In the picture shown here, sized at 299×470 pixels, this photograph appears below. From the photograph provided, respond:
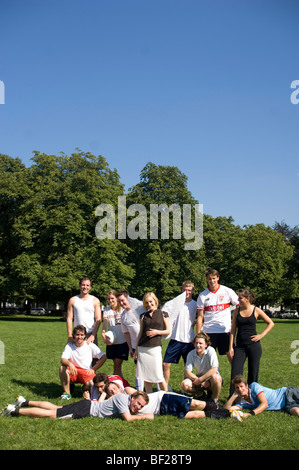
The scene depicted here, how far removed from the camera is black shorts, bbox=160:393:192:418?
708 cm

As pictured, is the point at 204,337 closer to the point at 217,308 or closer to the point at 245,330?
the point at 245,330

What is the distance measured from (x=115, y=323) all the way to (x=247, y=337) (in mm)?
2672

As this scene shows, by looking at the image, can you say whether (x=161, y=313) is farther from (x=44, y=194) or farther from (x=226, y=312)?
(x=44, y=194)

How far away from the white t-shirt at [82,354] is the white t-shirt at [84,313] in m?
0.50

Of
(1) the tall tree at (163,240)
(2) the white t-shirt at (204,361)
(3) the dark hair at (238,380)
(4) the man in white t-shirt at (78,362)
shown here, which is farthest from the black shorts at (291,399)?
(1) the tall tree at (163,240)

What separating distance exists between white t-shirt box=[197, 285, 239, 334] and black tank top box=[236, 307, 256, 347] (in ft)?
2.17

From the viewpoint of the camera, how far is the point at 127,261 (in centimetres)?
4409

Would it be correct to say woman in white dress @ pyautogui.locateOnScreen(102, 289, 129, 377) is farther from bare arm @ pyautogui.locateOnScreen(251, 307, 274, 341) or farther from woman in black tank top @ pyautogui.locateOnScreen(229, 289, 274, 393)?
bare arm @ pyautogui.locateOnScreen(251, 307, 274, 341)

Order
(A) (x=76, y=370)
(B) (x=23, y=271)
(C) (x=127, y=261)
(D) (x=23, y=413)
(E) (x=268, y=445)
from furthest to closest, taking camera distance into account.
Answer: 1. (C) (x=127, y=261)
2. (B) (x=23, y=271)
3. (A) (x=76, y=370)
4. (D) (x=23, y=413)
5. (E) (x=268, y=445)

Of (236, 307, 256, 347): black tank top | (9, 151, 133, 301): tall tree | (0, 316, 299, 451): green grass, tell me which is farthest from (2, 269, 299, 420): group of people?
(9, 151, 133, 301): tall tree

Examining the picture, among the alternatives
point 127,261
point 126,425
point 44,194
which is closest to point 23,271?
point 44,194

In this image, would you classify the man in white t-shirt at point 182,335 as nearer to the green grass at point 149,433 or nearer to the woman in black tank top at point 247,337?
the woman in black tank top at point 247,337

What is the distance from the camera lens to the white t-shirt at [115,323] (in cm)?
915

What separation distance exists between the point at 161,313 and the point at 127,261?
36.0m
